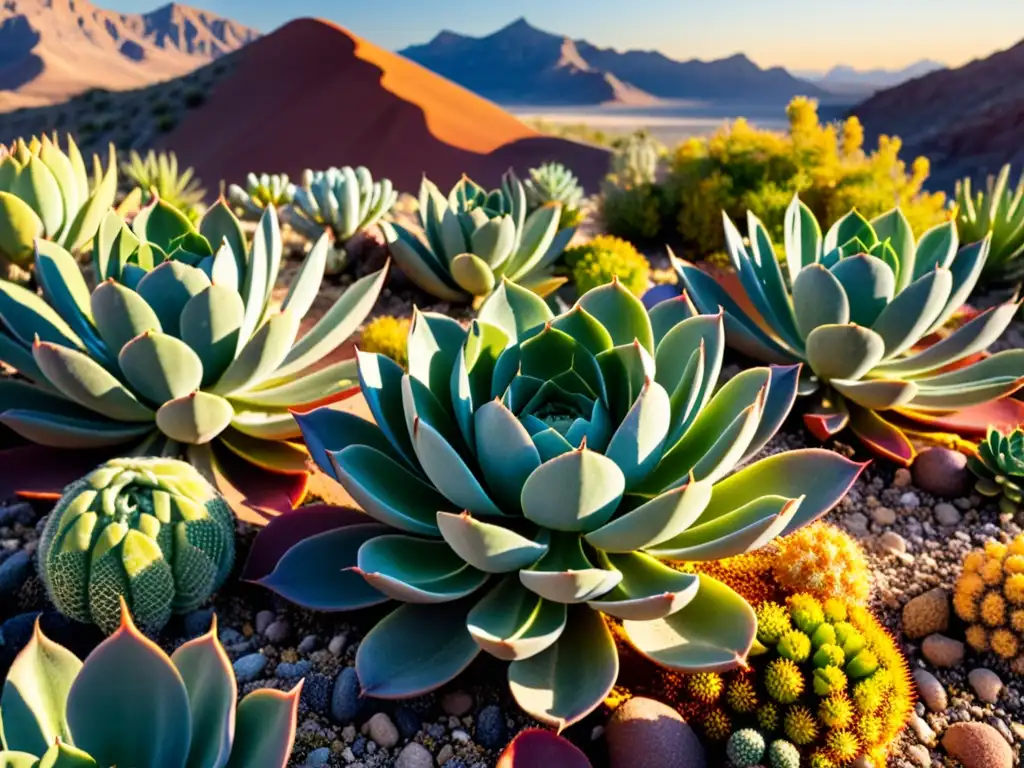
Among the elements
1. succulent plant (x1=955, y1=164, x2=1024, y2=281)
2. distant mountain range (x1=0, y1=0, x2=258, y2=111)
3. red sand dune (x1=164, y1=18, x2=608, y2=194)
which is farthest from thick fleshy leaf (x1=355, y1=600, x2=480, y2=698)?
distant mountain range (x1=0, y1=0, x2=258, y2=111)

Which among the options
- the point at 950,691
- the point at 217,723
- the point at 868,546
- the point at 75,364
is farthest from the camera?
the point at 868,546

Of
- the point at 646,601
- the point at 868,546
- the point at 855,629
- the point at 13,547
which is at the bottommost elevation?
the point at 13,547

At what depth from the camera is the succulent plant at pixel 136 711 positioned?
1542mm

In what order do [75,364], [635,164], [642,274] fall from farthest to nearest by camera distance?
1. [635,164]
2. [642,274]
3. [75,364]

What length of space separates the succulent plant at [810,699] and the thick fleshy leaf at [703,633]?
182 millimetres

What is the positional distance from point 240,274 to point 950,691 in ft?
9.12

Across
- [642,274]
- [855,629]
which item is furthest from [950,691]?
[642,274]

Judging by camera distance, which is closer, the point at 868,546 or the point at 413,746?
the point at 413,746

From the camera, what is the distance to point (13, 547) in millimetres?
2693

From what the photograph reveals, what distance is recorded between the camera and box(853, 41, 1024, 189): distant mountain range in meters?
20.1

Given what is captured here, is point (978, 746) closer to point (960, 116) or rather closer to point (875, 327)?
point (875, 327)

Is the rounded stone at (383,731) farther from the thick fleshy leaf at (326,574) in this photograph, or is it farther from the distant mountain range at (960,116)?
the distant mountain range at (960,116)

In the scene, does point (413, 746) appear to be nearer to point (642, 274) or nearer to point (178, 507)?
point (178, 507)

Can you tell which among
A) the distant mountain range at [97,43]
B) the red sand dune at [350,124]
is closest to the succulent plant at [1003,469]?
the red sand dune at [350,124]
